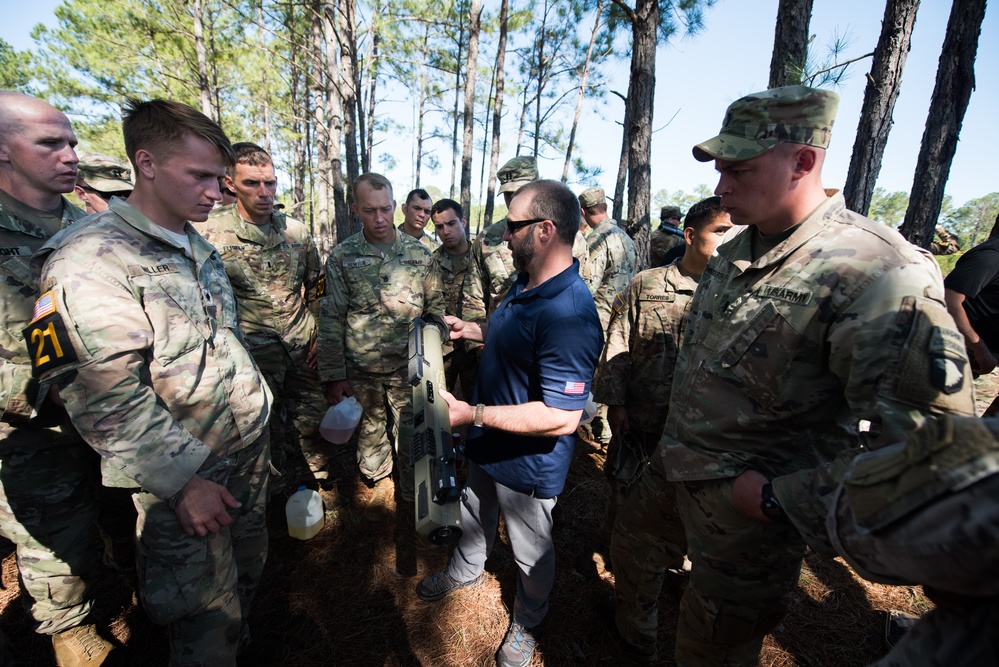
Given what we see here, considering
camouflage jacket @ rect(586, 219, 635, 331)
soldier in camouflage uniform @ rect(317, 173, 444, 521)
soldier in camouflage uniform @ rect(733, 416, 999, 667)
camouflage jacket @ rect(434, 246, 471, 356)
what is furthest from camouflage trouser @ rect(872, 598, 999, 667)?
camouflage jacket @ rect(434, 246, 471, 356)

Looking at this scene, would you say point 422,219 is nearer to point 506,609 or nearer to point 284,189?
point 506,609

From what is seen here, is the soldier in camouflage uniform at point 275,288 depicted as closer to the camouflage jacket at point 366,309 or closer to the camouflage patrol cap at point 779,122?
the camouflage jacket at point 366,309

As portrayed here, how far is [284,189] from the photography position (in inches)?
1264

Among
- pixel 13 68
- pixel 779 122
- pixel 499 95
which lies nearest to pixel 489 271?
pixel 779 122

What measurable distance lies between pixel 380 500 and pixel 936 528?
3.78 metres

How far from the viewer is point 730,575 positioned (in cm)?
171

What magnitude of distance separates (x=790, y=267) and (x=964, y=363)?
56cm

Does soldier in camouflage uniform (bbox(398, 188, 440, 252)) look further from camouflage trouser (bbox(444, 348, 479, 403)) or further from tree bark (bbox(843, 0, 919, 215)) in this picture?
tree bark (bbox(843, 0, 919, 215))

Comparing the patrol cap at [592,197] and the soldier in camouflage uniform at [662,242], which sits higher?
the patrol cap at [592,197]

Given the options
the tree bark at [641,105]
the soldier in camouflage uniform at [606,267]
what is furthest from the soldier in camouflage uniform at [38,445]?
the tree bark at [641,105]

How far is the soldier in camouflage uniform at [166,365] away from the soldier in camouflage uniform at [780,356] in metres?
1.99

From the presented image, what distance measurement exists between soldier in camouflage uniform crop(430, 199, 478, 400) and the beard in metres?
2.43

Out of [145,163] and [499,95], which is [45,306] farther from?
[499,95]

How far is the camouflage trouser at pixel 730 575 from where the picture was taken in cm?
167
